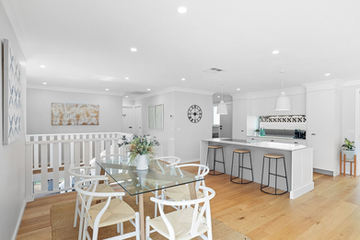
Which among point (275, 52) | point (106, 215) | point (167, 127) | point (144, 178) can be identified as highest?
point (275, 52)

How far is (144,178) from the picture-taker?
2.31 m

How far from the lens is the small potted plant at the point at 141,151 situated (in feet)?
8.49

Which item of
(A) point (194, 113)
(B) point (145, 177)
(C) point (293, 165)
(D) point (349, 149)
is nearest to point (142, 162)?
(B) point (145, 177)

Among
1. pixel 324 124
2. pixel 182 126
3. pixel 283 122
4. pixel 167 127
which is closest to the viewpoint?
pixel 324 124

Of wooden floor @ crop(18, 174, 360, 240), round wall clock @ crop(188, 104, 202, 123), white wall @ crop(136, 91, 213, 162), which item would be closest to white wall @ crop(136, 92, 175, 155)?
white wall @ crop(136, 91, 213, 162)

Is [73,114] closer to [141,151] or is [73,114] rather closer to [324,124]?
[141,151]

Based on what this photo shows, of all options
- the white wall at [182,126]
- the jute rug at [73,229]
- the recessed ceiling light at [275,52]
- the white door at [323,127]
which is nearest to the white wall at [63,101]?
the white wall at [182,126]

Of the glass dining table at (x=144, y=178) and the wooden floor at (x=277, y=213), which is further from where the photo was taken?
the wooden floor at (x=277, y=213)

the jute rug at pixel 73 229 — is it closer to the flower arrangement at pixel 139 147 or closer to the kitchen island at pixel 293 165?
the flower arrangement at pixel 139 147

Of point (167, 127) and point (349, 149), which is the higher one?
point (167, 127)

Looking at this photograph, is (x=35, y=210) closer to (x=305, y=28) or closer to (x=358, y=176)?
(x=305, y=28)

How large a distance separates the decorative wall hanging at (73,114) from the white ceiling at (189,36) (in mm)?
2742

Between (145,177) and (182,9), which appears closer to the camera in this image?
(182,9)

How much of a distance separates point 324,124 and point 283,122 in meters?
1.67
